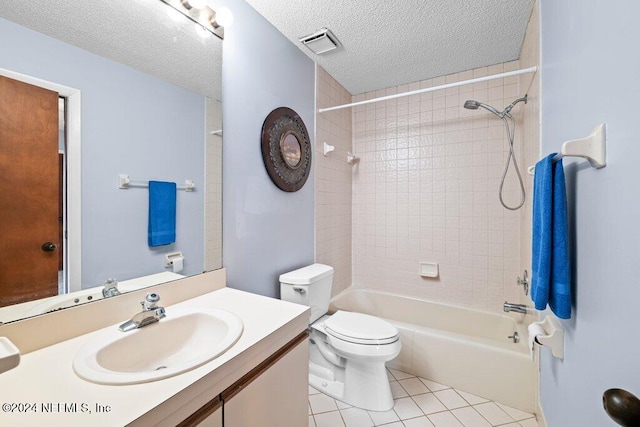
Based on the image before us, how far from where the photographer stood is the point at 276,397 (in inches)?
35.1

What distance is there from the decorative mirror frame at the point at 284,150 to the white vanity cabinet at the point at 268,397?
100cm

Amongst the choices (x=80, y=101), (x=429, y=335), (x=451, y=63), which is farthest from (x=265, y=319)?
(x=451, y=63)

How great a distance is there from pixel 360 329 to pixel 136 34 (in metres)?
1.78

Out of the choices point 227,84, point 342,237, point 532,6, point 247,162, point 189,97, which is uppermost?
point 532,6

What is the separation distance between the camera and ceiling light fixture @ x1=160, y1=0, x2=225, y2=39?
116 centimetres

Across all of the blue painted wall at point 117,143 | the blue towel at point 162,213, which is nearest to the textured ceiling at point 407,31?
the blue painted wall at point 117,143

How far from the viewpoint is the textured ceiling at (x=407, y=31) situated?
57.5 inches

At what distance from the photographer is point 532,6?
4.78 ft

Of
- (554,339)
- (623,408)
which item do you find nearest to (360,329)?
(554,339)

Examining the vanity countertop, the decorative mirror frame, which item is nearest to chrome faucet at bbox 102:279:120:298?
the vanity countertop

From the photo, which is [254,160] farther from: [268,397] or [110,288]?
[268,397]

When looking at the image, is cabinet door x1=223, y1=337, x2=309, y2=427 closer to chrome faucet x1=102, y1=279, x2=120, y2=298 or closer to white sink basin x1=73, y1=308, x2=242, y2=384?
white sink basin x1=73, y1=308, x2=242, y2=384

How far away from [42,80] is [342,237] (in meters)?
2.12

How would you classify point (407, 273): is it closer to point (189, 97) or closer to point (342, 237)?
point (342, 237)
